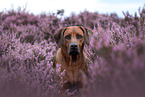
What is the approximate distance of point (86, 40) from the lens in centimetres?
370

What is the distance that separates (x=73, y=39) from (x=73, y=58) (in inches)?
17.5

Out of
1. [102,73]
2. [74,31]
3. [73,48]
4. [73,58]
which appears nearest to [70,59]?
[73,58]

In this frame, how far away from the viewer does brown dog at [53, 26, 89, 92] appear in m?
3.48

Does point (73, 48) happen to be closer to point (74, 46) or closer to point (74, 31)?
point (74, 46)

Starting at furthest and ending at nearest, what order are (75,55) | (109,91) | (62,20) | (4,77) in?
(62,20) < (75,55) < (4,77) < (109,91)

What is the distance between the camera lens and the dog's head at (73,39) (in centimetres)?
336

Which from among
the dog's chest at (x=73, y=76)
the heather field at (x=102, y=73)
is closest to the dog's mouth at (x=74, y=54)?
the dog's chest at (x=73, y=76)

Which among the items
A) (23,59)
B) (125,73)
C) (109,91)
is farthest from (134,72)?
(23,59)

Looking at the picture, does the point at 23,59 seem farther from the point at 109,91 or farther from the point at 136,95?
the point at 136,95

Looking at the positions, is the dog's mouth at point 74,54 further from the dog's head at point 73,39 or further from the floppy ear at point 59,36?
the floppy ear at point 59,36

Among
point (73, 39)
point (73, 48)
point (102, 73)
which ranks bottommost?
point (102, 73)

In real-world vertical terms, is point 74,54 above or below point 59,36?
below

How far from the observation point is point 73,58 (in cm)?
359

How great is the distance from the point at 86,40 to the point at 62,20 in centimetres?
521
